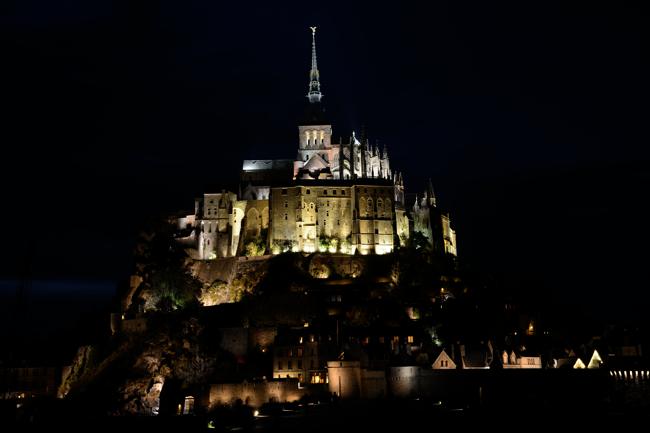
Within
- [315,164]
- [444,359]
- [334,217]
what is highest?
[315,164]

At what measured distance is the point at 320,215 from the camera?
3740 inches

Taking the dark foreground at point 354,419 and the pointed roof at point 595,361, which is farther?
the pointed roof at point 595,361

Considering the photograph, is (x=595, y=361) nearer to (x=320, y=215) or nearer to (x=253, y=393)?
(x=253, y=393)

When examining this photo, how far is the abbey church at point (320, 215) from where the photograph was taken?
93.5 meters

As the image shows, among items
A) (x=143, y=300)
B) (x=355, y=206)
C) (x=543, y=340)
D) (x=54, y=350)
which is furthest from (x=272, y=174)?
(x=543, y=340)

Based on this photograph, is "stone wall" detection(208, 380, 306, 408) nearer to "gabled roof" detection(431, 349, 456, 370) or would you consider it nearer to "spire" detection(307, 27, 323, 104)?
"gabled roof" detection(431, 349, 456, 370)

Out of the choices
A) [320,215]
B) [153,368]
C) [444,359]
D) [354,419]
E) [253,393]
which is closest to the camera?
[354,419]

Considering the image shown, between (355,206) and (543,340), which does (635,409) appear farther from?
(355,206)

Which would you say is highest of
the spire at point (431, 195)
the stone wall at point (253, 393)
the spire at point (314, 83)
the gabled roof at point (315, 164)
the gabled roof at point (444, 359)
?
the spire at point (314, 83)

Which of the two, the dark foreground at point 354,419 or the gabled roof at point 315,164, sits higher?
the gabled roof at point 315,164

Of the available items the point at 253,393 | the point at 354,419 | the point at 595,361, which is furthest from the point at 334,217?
the point at 354,419

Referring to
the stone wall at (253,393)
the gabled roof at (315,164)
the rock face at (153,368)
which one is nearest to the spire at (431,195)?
the gabled roof at (315,164)

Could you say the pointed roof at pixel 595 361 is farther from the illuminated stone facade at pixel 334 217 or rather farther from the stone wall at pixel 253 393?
the illuminated stone facade at pixel 334 217

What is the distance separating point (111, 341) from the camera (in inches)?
3118
